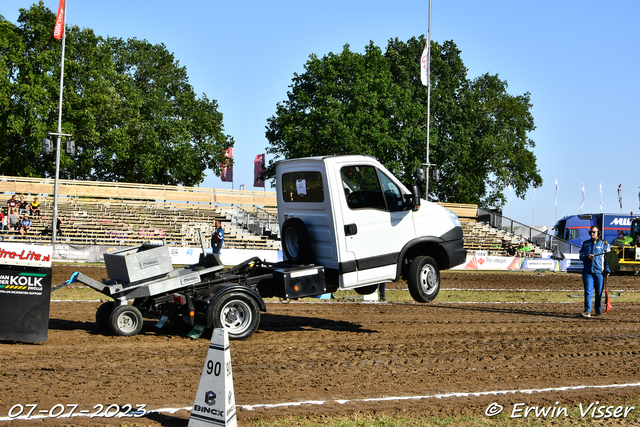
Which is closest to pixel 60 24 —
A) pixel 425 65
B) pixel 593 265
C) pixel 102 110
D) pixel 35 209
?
pixel 35 209

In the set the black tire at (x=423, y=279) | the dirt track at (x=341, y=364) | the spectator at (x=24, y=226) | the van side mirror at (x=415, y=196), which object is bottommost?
the dirt track at (x=341, y=364)

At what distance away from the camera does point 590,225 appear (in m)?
40.2

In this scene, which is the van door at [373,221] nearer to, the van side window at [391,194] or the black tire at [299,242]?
the van side window at [391,194]

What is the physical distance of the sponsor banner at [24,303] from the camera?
7746mm

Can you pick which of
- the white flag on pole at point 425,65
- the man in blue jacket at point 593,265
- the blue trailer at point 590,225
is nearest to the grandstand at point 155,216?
the blue trailer at point 590,225

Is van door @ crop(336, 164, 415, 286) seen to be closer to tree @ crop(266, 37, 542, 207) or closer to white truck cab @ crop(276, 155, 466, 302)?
white truck cab @ crop(276, 155, 466, 302)

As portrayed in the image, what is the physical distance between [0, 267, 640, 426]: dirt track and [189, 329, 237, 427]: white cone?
1.44 ft

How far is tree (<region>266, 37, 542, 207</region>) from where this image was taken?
4119 cm

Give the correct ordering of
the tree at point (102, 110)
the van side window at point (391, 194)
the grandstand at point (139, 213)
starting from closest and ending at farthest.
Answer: the van side window at point (391, 194), the grandstand at point (139, 213), the tree at point (102, 110)

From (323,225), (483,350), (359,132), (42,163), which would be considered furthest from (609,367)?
(42,163)

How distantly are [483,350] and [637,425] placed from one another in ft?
10.5

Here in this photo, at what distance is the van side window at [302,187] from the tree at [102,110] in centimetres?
3508

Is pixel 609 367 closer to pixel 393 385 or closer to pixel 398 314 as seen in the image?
pixel 393 385

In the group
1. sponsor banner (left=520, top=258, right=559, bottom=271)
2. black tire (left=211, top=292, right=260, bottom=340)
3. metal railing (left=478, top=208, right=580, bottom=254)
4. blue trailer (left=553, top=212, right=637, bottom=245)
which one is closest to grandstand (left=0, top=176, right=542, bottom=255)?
metal railing (left=478, top=208, right=580, bottom=254)
